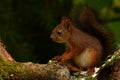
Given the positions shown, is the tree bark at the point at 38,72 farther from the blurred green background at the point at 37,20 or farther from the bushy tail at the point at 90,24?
the blurred green background at the point at 37,20

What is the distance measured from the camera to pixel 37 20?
7148mm

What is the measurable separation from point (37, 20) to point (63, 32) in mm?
1828

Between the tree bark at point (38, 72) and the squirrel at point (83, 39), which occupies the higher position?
the squirrel at point (83, 39)

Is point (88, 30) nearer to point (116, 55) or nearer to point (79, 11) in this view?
point (79, 11)

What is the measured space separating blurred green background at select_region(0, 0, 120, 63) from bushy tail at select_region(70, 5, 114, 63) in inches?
48.8

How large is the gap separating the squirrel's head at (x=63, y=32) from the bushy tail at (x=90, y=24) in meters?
0.11

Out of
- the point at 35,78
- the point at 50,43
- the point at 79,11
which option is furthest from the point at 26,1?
the point at 35,78

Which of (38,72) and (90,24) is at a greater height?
(90,24)

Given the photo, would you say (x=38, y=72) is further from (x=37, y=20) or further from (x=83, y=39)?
(x=37, y=20)

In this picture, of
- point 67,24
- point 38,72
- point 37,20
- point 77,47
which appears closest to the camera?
point 38,72

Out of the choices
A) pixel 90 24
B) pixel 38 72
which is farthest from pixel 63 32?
pixel 38 72

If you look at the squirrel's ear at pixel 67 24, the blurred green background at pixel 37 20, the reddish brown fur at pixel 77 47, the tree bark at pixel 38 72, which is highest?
the blurred green background at pixel 37 20

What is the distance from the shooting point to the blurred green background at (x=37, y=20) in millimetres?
6746

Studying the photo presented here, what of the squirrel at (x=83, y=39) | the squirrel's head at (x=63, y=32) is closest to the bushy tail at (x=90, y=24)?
the squirrel at (x=83, y=39)
